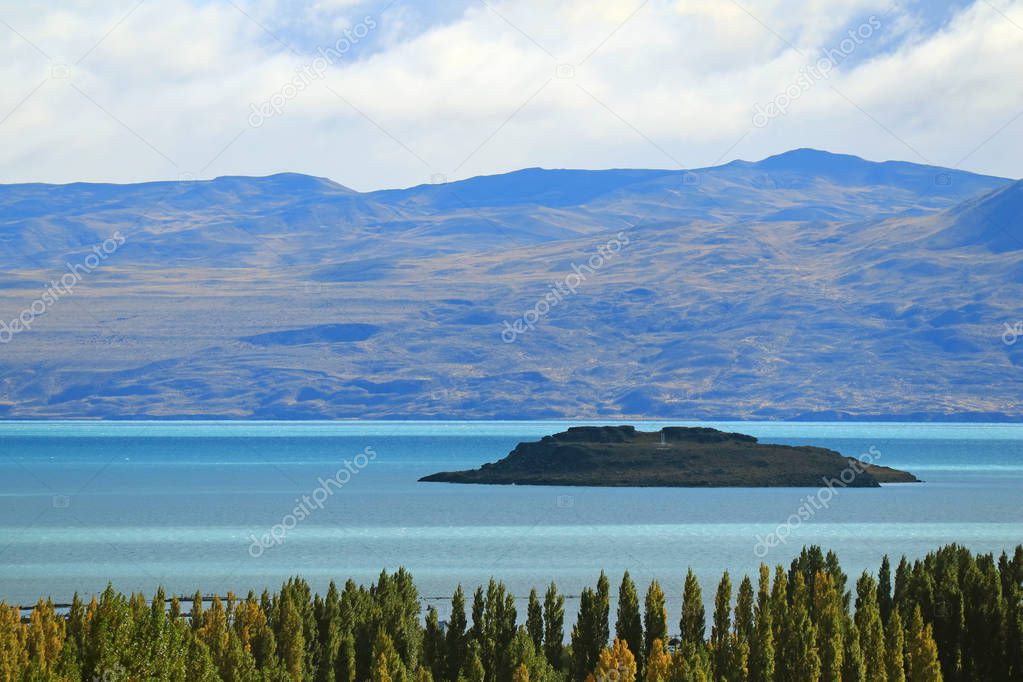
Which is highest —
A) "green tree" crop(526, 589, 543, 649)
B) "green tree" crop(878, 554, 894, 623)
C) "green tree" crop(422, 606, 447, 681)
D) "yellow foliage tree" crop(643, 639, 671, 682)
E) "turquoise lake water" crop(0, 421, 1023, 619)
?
"turquoise lake water" crop(0, 421, 1023, 619)

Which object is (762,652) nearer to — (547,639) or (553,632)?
(553,632)

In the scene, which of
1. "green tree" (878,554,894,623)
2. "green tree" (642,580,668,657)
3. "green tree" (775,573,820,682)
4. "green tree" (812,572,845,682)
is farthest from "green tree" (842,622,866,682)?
"green tree" (878,554,894,623)

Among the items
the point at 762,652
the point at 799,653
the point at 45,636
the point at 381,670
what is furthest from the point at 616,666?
the point at 45,636

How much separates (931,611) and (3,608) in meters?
41.3

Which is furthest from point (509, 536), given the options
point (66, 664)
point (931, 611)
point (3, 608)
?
point (66, 664)

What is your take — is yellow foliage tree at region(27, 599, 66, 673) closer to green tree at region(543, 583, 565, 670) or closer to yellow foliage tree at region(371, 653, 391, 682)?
yellow foliage tree at region(371, 653, 391, 682)

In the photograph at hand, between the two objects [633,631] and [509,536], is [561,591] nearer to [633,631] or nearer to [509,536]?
[633,631]

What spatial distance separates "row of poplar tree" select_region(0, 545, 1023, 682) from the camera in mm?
54156

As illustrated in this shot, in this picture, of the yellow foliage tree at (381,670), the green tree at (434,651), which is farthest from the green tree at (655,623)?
the yellow foliage tree at (381,670)

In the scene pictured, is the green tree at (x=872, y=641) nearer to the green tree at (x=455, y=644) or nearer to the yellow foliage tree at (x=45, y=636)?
the green tree at (x=455, y=644)

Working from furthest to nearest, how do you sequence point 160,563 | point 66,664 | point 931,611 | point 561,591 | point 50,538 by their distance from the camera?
point 50,538 < point 160,563 < point 561,591 < point 931,611 < point 66,664

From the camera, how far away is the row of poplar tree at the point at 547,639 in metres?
54.2

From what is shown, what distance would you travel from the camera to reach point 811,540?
13912 centimetres

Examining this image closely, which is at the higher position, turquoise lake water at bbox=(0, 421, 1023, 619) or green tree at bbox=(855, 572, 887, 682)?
turquoise lake water at bbox=(0, 421, 1023, 619)
